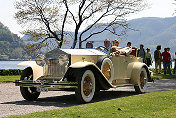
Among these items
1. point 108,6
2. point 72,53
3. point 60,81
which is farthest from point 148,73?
point 108,6

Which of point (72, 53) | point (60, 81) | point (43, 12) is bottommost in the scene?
point (60, 81)

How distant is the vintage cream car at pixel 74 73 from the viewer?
873 centimetres

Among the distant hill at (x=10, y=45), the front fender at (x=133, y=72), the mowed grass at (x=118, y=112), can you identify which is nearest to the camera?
the mowed grass at (x=118, y=112)

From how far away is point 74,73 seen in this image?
30.0 feet

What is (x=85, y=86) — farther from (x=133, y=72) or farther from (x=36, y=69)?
(x=133, y=72)

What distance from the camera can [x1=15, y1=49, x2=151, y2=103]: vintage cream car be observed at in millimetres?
8727

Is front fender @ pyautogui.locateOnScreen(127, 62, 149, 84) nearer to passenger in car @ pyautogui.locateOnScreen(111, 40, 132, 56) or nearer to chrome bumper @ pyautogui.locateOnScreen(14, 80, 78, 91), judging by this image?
passenger in car @ pyautogui.locateOnScreen(111, 40, 132, 56)

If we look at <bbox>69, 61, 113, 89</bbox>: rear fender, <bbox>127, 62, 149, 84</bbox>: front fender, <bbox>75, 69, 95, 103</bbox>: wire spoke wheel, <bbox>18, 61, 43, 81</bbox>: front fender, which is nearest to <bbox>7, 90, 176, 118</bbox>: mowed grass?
<bbox>75, 69, 95, 103</bbox>: wire spoke wheel

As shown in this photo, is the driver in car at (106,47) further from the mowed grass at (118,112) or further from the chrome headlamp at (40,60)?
the mowed grass at (118,112)

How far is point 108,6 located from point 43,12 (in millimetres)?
5423

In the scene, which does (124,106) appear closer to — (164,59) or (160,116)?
(160,116)

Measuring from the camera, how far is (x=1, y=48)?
148750 mm

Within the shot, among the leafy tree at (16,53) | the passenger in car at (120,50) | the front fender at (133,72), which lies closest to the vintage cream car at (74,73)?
the passenger in car at (120,50)

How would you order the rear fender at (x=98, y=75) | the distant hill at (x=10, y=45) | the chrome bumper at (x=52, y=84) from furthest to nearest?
1. the distant hill at (x=10, y=45)
2. the rear fender at (x=98, y=75)
3. the chrome bumper at (x=52, y=84)
